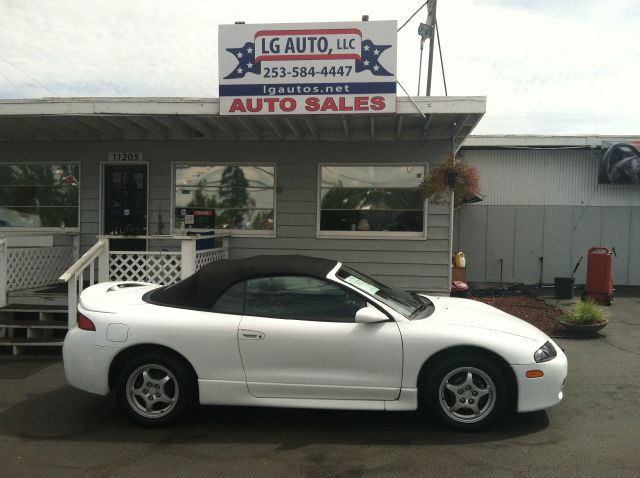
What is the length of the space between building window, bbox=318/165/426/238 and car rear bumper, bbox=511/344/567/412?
18.0 ft

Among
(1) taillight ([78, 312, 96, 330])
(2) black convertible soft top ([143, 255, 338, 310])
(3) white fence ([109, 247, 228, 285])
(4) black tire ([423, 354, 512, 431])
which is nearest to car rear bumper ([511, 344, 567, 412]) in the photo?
(4) black tire ([423, 354, 512, 431])

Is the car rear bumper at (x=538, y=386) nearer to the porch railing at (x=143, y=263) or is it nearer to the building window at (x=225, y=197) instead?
the porch railing at (x=143, y=263)

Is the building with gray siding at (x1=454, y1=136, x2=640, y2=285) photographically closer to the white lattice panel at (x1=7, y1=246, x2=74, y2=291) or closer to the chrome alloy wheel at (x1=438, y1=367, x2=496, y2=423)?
the white lattice panel at (x1=7, y1=246, x2=74, y2=291)

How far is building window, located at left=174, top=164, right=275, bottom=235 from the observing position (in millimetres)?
10109

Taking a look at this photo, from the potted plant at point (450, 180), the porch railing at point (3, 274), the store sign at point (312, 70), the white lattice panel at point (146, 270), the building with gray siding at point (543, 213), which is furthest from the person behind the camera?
the building with gray siding at point (543, 213)

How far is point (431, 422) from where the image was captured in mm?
4715

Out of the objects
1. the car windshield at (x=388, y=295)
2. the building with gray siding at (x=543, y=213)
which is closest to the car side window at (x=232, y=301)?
the car windshield at (x=388, y=295)

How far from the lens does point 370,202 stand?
997 centimetres

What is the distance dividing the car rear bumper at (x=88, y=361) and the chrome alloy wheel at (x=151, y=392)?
25 centimetres

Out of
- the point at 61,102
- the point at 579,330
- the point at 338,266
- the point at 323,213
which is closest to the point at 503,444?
the point at 338,266

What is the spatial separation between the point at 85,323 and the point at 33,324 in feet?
11.3

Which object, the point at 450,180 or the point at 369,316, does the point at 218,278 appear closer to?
the point at 369,316

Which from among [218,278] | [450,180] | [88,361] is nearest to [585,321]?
[450,180]

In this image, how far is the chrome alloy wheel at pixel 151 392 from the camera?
15.1 feet
